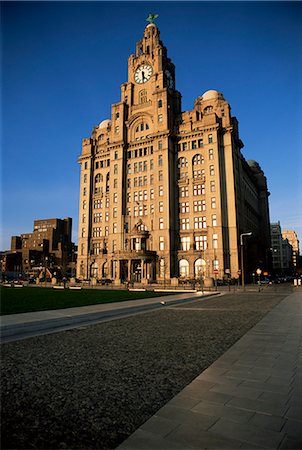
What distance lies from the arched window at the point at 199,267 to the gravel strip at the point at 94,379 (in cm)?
5621

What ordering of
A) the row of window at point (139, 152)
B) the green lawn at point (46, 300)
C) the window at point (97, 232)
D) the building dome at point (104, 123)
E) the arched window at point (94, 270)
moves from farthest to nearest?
the building dome at point (104, 123), the window at point (97, 232), the arched window at point (94, 270), the row of window at point (139, 152), the green lawn at point (46, 300)

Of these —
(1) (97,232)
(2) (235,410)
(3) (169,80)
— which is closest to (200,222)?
(1) (97,232)

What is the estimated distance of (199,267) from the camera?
6756 centimetres

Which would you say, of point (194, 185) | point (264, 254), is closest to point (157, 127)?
point (194, 185)

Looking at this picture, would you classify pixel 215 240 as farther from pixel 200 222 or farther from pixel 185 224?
pixel 185 224

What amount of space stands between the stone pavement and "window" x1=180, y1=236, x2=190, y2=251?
63.6 meters

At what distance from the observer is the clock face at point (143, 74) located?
8556cm

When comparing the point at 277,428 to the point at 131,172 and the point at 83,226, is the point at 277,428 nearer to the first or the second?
the point at 131,172

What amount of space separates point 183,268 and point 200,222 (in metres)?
11.9

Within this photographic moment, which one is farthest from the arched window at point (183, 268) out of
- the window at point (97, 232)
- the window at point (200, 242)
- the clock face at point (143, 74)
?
the clock face at point (143, 74)

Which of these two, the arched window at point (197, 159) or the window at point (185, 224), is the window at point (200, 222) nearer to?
the window at point (185, 224)

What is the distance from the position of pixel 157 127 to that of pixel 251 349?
74.6 meters

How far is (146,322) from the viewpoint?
45.7 ft

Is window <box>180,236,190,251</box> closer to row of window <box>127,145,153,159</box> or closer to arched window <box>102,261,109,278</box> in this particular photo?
arched window <box>102,261,109,278</box>
